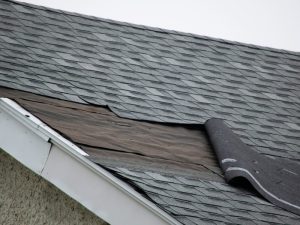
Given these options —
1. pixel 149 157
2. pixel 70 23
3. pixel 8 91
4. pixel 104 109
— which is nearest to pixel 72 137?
pixel 149 157

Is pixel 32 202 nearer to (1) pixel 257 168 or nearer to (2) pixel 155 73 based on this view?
(1) pixel 257 168

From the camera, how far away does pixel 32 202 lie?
17.6ft

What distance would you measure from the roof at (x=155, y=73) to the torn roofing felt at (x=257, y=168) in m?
0.25

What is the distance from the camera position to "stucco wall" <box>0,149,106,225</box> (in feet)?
17.1

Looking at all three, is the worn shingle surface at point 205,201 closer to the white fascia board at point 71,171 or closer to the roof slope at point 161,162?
the roof slope at point 161,162

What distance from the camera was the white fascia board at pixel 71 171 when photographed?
4.79 meters

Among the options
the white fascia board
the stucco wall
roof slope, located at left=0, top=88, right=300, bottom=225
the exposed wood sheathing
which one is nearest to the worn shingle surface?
roof slope, located at left=0, top=88, right=300, bottom=225

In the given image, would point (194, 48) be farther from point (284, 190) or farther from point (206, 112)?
point (284, 190)

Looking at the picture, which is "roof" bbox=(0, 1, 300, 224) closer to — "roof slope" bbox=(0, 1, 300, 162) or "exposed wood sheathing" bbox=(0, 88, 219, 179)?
"roof slope" bbox=(0, 1, 300, 162)

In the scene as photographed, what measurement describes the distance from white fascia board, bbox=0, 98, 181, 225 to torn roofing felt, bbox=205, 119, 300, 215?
1406 millimetres

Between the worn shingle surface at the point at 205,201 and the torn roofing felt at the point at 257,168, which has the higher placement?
the worn shingle surface at the point at 205,201

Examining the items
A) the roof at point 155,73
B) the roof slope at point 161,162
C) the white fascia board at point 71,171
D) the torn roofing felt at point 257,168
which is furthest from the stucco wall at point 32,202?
the torn roofing felt at point 257,168

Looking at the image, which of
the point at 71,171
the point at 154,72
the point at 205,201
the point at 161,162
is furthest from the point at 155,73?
the point at 71,171

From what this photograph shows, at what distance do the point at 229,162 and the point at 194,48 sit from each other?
3.11m
